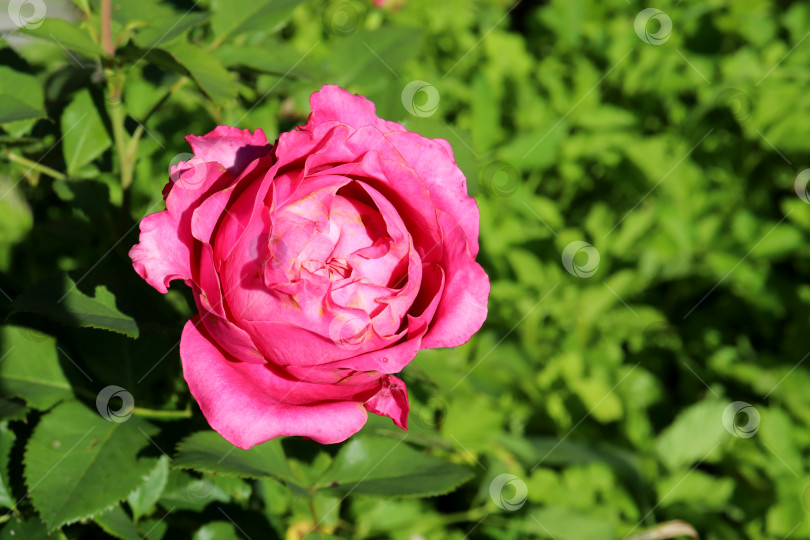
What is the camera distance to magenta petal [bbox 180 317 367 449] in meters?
0.63

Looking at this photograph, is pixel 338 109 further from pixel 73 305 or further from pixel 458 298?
pixel 73 305

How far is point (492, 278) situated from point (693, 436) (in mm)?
703

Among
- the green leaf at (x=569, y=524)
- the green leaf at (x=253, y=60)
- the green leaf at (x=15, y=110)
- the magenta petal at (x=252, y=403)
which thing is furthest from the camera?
Result: the green leaf at (x=569, y=524)

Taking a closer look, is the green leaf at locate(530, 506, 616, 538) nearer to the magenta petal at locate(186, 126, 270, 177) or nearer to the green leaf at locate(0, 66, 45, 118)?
the magenta petal at locate(186, 126, 270, 177)

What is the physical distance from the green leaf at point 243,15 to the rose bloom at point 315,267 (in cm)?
39

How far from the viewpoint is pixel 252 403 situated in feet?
2.11

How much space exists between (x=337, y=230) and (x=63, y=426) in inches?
17.5

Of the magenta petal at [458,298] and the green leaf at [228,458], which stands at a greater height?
the magenta petal at [458,298]

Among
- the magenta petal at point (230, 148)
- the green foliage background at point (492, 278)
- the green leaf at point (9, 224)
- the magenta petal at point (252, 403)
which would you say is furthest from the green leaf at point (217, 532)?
the green leaf at point (9, 224)

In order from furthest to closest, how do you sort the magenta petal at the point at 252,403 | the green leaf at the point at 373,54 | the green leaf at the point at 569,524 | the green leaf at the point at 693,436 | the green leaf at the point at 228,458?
the green leaf at the point at 693,436 < the green leaf at the point at 569,524 < the green leaf at the point at 373,54 < the green leaf at the point at 228,458 < the magenta petal at the point at 252,403

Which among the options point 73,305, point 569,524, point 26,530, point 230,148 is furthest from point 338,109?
point 569,524

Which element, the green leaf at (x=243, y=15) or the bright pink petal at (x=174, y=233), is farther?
the green leaf at (x=243, y=15)

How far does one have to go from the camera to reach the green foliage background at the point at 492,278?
0.89m

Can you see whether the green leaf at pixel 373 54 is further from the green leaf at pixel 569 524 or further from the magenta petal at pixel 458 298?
the green leaf at pixel 569 524
